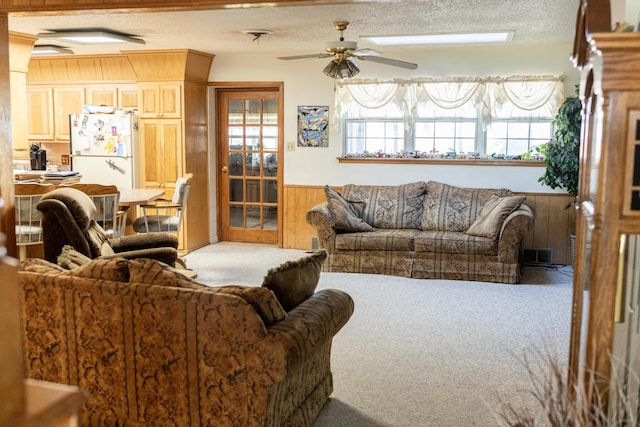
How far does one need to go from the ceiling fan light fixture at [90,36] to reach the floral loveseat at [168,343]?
3.77 metres

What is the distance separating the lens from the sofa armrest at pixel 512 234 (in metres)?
6.36

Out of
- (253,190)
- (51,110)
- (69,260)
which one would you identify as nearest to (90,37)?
(51,110)

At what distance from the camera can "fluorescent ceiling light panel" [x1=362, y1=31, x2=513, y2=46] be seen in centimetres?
656

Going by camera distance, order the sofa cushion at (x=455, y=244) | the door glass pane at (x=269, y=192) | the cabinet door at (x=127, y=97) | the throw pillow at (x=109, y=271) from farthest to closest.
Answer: the door glass pane at (x=269, y=192)
the cabinet door at (x=127, y=97)
the sofa cushion at (x=455, y=244)
the throw pillow at (x=109, y=271)

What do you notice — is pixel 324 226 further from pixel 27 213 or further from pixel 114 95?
pixel 114 95

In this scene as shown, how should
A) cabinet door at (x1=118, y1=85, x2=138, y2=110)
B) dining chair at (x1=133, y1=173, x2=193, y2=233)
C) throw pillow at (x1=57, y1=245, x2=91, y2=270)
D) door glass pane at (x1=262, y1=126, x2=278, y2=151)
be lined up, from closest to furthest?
throw pillow at (x1=57, y1=245, x2=91, y2=270), dining chair at (x1=133, y1=173, x2=193, y2=233), cabinet door at (x1=118, y1=85, x2=138, y2=110), door glass pane at (x1=262, y1=126, x2=278, y2=151)

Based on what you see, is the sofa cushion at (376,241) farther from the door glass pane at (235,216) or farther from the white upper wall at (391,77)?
the door glass pane at (235,216)

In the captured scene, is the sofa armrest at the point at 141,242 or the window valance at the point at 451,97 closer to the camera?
the sofa armrest at the point at 141,242

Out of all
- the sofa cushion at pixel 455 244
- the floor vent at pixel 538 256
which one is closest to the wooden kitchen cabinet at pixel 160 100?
the sofa cushion at pixel 455 244

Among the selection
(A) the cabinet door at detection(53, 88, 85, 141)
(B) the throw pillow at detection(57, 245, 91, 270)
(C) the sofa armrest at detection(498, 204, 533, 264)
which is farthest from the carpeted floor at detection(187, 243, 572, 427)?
(A) the cabinet door at detection(53, 88, 85, 141)

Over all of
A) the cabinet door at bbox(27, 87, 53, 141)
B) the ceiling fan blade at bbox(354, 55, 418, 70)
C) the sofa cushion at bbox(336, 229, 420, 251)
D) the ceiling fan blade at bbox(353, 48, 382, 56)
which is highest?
the ceiling fan blade at bbox(353, 48, 382, 56)

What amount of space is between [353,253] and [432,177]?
1462 millimetres

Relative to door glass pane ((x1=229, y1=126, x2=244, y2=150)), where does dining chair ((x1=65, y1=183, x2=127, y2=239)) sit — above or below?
below

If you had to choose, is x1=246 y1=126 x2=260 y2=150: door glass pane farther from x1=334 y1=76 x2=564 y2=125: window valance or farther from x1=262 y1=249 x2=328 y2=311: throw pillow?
x1=262 y1=249 x2=328 y2=311: throw pillow
